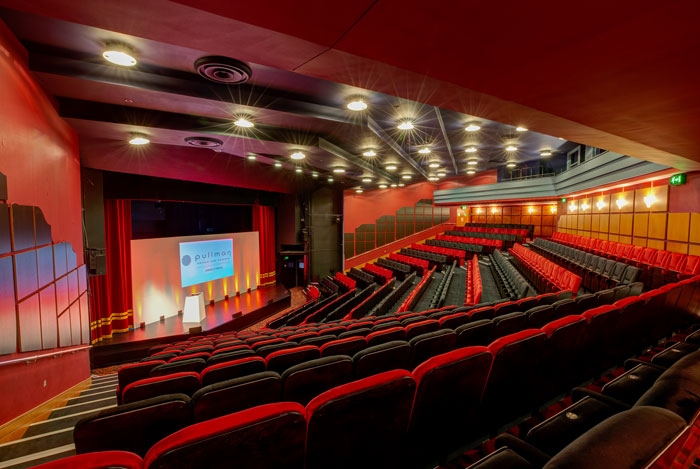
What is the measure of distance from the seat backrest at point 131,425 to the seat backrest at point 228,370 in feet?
1.66

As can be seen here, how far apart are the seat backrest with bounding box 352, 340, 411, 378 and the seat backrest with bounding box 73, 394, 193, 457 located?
0.74m

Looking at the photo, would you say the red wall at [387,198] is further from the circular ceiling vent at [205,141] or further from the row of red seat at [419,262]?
the circular ceiling vent at [205,141]

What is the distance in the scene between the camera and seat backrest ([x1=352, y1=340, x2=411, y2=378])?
152cm

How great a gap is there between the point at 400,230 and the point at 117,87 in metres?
13.2

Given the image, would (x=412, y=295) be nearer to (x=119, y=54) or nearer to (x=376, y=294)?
(x=376, y=294)

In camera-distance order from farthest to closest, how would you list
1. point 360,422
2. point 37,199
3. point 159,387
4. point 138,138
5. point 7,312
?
point 138,138 → point 37,199 → point 7,312 → point 159,387 → point 360,422

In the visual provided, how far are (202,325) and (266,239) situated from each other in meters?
4.30

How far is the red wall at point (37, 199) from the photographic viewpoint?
225 cm

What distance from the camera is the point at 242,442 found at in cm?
75

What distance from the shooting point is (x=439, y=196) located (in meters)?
15.6

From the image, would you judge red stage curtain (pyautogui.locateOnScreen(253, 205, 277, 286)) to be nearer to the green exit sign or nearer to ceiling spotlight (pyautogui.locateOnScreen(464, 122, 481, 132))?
ceiling spotlight (pyautogui.locateOnScreen(464, 122, 481, 132))

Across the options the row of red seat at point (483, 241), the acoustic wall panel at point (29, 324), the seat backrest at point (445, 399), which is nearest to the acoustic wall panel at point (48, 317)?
the acoustic wall panel at point (29, 324)

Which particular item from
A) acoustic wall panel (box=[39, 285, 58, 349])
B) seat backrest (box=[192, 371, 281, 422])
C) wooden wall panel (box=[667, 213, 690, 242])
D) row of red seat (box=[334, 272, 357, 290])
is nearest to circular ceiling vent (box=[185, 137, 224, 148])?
acoustic wall panel (box=[39, 285, 58, 349])

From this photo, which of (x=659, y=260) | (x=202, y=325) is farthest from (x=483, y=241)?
(x=202, y=325)
